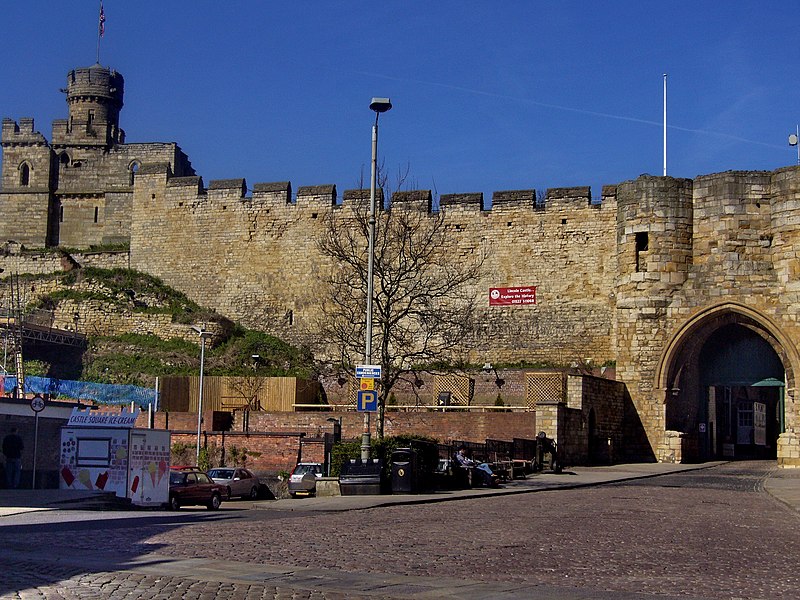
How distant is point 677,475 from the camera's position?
2970cm

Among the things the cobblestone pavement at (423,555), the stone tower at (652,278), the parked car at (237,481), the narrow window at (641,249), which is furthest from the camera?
the narrow window at (641,249)

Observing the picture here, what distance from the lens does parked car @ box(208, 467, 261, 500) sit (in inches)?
992

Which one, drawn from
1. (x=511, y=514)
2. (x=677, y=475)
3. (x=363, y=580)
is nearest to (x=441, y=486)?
(x=511, y=514)

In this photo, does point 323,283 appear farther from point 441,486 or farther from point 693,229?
point 441,486

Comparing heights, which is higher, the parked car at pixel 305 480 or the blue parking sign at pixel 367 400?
the blue parking sign at pixel 367 400

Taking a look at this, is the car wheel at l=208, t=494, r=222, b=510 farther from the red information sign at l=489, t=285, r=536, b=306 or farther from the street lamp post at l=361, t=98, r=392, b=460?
the red information sign at l=489, t=285, r=536, b=306

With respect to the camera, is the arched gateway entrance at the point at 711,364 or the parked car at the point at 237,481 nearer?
the parked car at the point at 237,481

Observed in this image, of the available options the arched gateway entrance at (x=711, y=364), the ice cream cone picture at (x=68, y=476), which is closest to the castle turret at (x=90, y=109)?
the arched gateway entrance at (x=711, y=364)

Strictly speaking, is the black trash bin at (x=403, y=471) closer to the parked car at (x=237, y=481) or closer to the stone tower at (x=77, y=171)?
the parked car at (x=237, y=481)

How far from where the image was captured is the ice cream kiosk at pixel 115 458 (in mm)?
20406

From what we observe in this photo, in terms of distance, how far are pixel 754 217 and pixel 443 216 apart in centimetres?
1129

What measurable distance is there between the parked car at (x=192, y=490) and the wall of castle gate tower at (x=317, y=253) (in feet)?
63.4

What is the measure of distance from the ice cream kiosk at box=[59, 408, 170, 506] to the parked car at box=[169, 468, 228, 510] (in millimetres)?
455

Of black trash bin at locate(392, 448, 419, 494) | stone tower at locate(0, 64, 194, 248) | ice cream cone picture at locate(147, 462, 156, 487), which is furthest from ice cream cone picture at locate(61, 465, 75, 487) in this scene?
stone tower at locate(0, 64, 194, 248)
